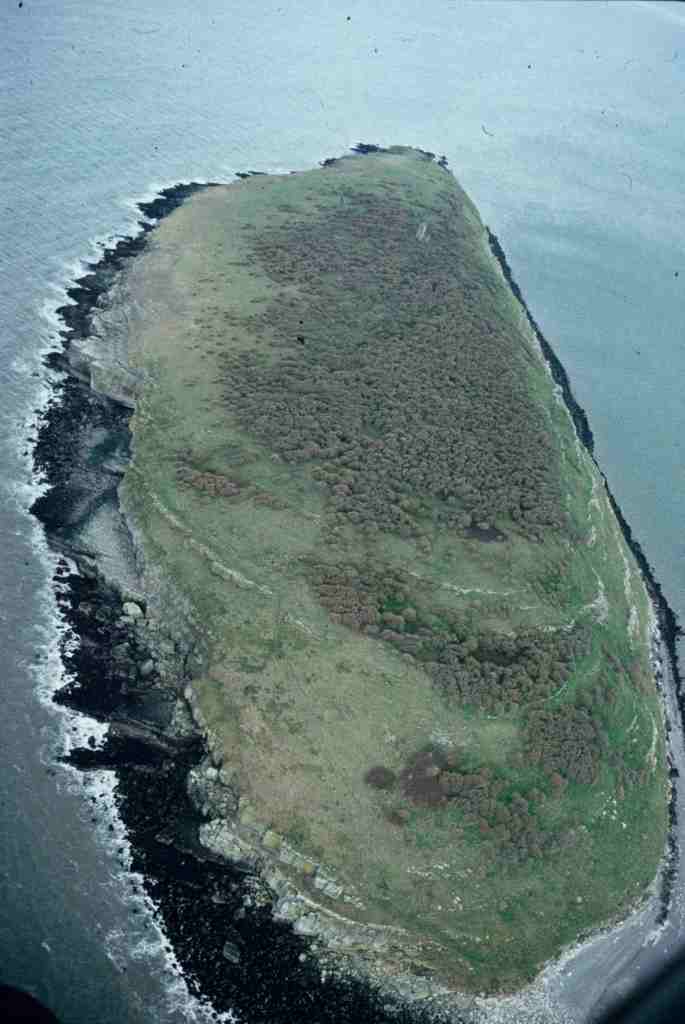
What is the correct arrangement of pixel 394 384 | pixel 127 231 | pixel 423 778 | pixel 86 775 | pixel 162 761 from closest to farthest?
1. pixel 86 775
2. pixel 423 778
3. pixel 162 761
4. pixel 394 384
5. pixel 127 231

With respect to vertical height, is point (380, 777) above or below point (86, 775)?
above

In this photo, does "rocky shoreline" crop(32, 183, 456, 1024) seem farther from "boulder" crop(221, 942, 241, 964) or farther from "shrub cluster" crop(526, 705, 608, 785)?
"shrub cluster" crop(526, 705, 608, 785)

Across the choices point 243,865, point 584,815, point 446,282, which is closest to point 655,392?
point 446,282

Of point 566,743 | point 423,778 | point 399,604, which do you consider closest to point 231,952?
point 423,778

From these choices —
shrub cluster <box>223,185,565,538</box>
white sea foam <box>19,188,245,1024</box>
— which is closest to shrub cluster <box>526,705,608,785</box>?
shrub cluster <box>223,185,565,538</box>

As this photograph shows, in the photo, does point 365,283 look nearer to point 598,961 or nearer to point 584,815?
point 584,815

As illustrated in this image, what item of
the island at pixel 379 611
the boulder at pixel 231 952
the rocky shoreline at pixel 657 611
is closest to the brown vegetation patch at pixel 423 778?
the island at pixel 379 611

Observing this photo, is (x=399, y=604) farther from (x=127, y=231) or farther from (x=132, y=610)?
(x=127, y=231)
